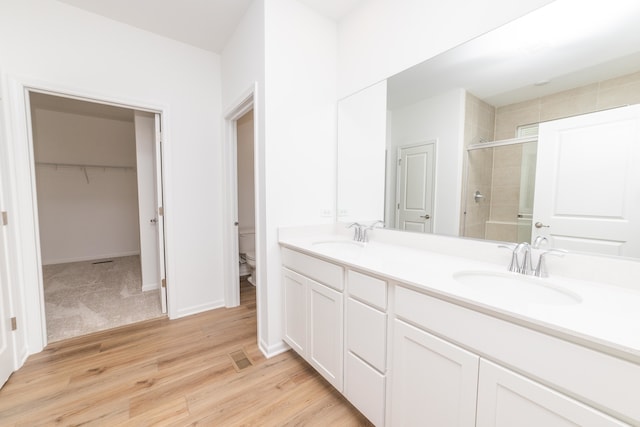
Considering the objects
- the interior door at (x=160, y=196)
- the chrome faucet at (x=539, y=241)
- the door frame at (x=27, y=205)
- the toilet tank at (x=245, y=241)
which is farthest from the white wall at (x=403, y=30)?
the toilet tank at (x=245, y=241)

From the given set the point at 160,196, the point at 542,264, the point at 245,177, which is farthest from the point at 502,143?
the point at 245,177

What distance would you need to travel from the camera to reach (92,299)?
2.78 meters

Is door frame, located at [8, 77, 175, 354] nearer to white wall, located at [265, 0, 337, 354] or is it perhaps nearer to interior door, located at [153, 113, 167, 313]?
interior door, located at [153, 113, 167, 313]

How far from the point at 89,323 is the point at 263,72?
2656 millimetres

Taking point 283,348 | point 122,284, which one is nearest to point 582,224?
point 283,348

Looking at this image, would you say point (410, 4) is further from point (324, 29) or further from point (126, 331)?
point (126, 331)

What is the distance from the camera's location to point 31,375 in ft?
5.49

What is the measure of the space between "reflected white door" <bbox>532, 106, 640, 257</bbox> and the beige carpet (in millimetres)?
3133

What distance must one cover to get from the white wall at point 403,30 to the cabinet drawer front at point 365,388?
A: 1.75 meters

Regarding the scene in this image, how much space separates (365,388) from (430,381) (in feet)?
1.33

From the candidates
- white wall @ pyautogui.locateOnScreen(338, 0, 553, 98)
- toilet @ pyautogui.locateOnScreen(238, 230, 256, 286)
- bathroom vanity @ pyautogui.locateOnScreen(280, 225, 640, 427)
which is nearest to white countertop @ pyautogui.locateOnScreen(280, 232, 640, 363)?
bathroom vanity @ pyautogui.locateOnScreen(280, 225, 640, 427)

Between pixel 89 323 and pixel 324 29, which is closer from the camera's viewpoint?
pixel 324 29

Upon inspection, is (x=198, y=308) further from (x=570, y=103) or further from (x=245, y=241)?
(x=570, y=103)

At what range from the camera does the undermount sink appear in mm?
938
